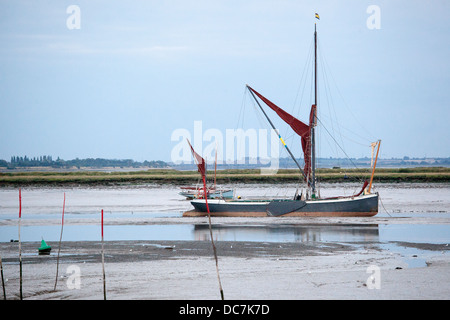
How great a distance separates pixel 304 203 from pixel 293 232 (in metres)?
7.28

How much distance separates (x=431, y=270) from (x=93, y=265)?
378 inches

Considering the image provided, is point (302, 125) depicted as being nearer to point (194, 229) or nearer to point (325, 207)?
point (325, 207)

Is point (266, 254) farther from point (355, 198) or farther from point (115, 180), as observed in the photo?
point (115, 180)

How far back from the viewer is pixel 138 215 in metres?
38.8

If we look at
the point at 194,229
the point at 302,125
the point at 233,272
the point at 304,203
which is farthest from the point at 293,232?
the point at 233,272

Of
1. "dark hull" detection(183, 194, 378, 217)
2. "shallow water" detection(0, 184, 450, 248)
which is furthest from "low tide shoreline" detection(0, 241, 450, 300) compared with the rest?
"dark hull" detection(183, 194, 378, 217)

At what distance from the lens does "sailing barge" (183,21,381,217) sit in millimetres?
36562

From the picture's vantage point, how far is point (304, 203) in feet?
119

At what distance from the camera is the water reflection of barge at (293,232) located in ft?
87.3

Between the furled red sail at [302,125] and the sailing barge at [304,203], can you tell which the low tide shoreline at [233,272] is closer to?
the sailing barge at [304,203]

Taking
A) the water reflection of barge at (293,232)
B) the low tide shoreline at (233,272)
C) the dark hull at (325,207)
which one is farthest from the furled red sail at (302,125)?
the low tide shoreline at (233,272)

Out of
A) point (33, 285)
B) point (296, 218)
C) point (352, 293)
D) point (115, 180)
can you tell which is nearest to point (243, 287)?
point (352, 293)

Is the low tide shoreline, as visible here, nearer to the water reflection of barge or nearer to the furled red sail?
the water reflection of barge

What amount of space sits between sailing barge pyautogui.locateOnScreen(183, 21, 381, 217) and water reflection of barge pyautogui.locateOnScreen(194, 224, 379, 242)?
4.04 meters
